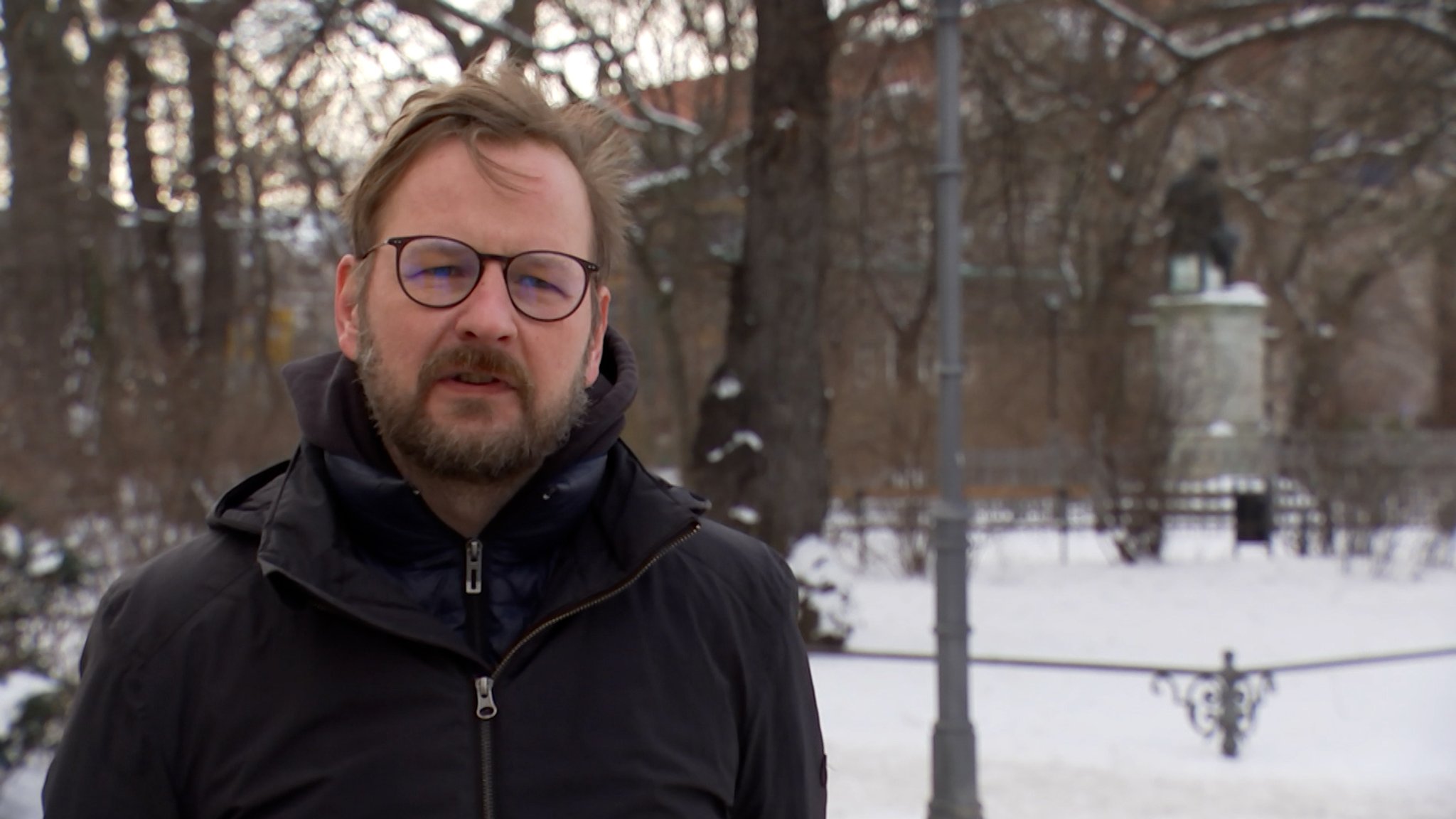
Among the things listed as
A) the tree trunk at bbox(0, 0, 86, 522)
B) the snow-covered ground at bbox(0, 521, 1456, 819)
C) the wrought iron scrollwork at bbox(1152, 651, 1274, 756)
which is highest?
the tree trunk at bbox(0, 0, 86, 522)

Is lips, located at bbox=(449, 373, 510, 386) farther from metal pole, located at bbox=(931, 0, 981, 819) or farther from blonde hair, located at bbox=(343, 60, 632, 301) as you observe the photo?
metal pole, located at bbox=(931, 0, 981, 819)

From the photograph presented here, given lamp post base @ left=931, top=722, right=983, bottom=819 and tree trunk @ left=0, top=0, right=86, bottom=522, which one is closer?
lamp post base @ left=931, top=722, right=983, bottom=819

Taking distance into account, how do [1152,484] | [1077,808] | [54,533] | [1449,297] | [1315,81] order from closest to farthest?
[1077,808]
[54,533]
[1152,484]
[1315,81]
[1449,297]

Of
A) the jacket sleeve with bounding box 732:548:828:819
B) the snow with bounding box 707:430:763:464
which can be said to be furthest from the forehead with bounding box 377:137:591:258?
the snow with bounding box 707:430:763:464

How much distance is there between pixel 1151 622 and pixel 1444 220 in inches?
496

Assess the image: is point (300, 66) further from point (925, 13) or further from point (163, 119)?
point (925, 13)

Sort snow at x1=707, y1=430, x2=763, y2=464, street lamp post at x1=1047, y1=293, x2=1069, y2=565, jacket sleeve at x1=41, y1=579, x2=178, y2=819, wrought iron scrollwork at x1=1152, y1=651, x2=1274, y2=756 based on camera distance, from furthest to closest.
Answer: street lamp post at x1=1047, y1=293, x2=1069, y2=565, snow at x1=707, y1=430, x2=763, y2=464, wrought iron scrollwork at x1=1152, y1=651, x2=1274, y2=756, jacket sleeve at x1=41, y1=579, x2=178, y2=819

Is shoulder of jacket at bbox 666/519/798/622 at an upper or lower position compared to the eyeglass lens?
lower

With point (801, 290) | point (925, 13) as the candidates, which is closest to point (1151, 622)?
point (801, 290)

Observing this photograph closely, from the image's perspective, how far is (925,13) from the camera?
37.0 feet

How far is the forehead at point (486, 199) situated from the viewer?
1846 mm

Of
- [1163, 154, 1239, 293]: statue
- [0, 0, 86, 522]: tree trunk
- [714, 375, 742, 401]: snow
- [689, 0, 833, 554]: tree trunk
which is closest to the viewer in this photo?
[689, 0, 833, 554]: tree trunk

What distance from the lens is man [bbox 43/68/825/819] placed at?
171 cm

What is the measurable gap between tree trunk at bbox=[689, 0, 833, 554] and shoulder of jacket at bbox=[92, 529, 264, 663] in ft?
29.9
